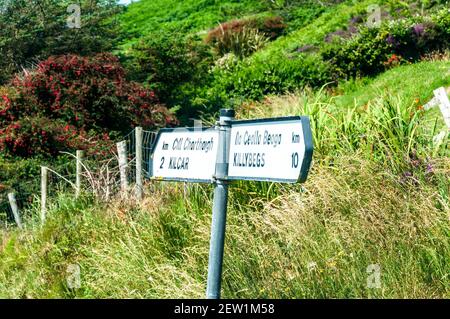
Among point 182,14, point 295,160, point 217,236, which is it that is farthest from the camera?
point 182,14

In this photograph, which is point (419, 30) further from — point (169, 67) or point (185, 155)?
point (185, 155)

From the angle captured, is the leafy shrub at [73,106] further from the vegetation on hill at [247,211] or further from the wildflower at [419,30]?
the wildflower at [419,30]

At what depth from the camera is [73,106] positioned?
16281mm

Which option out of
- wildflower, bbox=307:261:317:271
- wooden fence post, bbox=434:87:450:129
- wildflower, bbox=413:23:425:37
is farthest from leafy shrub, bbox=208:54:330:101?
wildflower, bbox=307:261:317:271

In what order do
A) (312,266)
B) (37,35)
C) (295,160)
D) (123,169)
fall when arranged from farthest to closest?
(37,35) < (123,169) < (312,266) < (295,160)

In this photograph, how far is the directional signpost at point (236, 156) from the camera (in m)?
4.25

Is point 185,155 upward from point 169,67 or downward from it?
downward

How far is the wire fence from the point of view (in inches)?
379

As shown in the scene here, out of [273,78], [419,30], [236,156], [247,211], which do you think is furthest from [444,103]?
[273,78]

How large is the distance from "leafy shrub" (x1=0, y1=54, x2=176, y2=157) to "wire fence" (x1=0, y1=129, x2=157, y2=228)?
1.83 feet

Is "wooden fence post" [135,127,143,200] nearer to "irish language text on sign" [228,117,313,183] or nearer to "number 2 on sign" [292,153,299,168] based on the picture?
"irish language text on sign" [228,117,313,183]

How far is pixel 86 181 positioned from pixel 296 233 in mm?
4583

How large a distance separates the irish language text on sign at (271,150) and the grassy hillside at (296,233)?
1822mm
